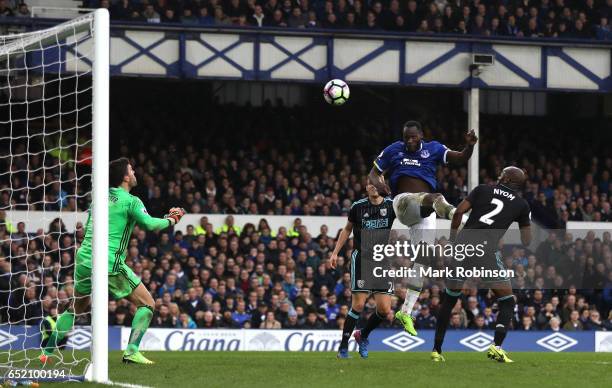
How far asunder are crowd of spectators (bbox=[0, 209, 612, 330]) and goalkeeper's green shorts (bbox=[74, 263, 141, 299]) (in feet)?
28.8

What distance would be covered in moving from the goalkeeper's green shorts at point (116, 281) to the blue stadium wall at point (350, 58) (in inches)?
532

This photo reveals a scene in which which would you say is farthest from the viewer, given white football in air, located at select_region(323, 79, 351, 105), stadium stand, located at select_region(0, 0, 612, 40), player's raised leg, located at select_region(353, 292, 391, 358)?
stadium stand, located at select_region(0, 0, 612, 40)

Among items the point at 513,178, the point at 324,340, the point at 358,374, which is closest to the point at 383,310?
the point at 513,178

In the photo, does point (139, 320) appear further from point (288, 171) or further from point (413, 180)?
point (288, 171)

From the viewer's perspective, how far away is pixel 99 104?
426 inches

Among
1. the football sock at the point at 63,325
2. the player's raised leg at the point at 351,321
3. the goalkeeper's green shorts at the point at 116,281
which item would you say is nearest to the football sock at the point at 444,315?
the player's raised leg at the point at 351,321

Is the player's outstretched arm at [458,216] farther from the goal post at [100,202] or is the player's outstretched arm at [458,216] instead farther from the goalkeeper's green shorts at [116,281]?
the goal post at [100,202]

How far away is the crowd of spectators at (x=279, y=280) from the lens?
878 inches

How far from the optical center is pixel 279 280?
23859 millimetres

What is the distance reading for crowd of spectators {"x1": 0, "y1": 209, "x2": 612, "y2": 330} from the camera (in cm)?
2231

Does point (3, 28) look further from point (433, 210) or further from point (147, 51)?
point (433, 210)

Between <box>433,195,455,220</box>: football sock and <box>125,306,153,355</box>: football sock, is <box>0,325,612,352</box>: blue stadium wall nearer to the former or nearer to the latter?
<box>125,306,153,355</box>: football sock

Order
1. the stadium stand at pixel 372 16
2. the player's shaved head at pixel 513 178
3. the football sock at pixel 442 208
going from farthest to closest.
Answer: the stadium stand at pixel 372 16
the football sock at pixel 442 208
the player's shaved head at pixel 513 178

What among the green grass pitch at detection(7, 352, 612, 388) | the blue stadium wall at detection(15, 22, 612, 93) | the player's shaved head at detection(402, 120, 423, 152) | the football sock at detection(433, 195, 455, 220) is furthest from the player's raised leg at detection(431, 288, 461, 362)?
the blue stadium wall at detection(15, 22, 612, 93)
